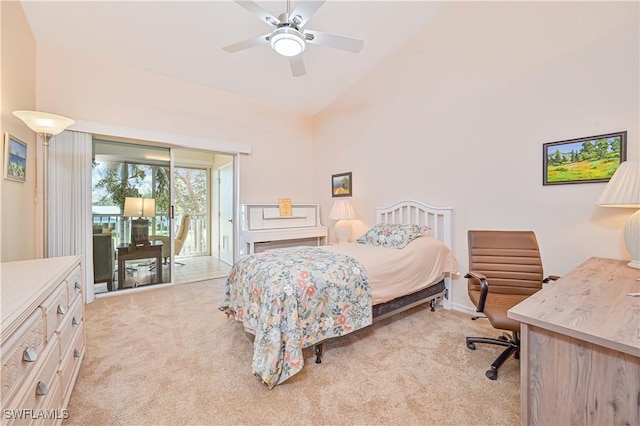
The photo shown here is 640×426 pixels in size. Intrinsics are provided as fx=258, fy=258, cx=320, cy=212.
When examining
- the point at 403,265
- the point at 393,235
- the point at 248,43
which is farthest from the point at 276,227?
the point at 248,43

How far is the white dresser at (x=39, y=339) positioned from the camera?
2.81 ft

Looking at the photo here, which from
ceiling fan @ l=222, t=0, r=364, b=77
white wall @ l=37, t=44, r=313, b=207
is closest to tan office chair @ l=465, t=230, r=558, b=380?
ceiling fan @ l=222, t=0, r=364, b=77

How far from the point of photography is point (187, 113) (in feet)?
12.0

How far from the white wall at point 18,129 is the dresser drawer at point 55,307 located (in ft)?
3.65

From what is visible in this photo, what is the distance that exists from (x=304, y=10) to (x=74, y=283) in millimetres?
2442

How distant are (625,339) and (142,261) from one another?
4477 mm

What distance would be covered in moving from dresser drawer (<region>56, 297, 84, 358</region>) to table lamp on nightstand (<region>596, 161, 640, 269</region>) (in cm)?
324

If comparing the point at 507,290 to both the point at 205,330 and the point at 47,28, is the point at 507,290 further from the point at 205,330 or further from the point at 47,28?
the point at 47,28

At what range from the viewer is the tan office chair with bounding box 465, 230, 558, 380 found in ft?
6.39

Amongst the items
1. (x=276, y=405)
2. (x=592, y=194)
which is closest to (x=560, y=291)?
(x=592, y=194)

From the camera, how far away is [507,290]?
6.75ft

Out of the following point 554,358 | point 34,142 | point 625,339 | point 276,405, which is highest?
point 34,142

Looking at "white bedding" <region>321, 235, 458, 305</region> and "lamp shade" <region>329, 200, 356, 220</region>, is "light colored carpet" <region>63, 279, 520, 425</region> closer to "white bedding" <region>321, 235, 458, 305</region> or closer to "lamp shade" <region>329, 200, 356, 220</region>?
"white bedding" <region>321, 235, 458, 305</region>

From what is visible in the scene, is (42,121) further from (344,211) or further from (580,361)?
(580,361)
